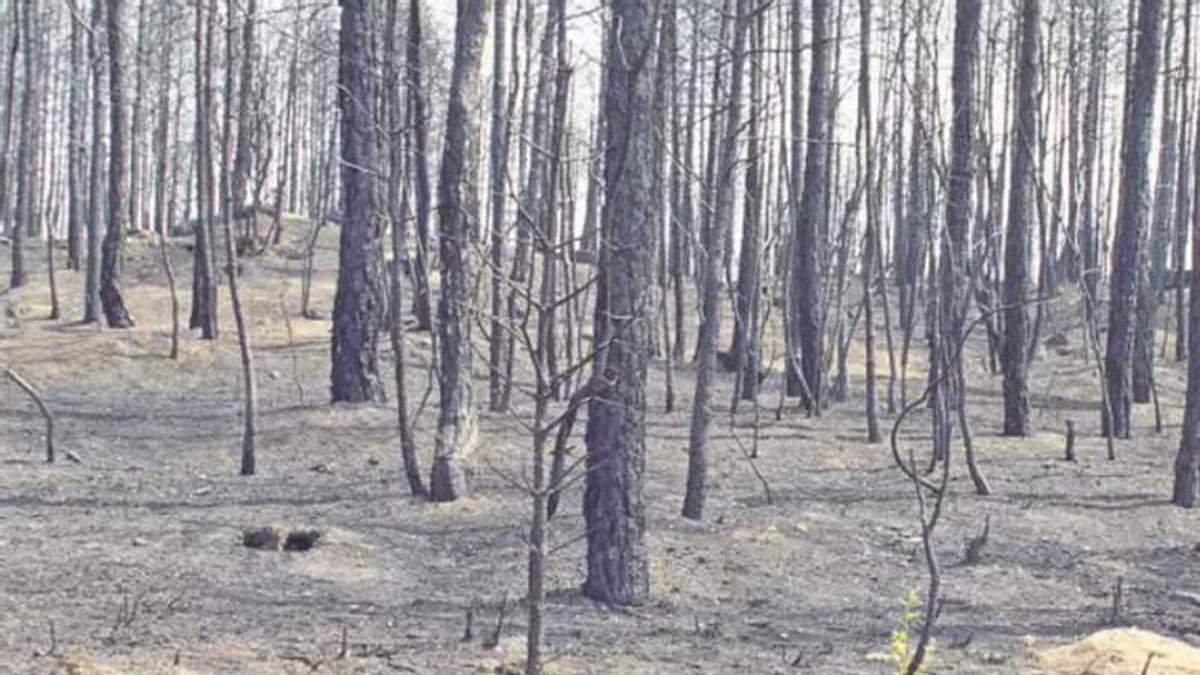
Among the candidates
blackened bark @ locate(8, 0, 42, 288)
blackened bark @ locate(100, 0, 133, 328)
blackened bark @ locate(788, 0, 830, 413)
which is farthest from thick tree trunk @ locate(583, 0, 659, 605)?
blackened bark @ locate(8, 0, 42, 288)

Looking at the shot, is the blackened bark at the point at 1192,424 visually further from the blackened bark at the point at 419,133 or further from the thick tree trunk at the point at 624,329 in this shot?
the blackened bark at the point at 419,133

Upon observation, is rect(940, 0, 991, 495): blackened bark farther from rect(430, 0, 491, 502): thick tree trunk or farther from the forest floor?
rect(430, 0, 491, 502): thick tree trunk

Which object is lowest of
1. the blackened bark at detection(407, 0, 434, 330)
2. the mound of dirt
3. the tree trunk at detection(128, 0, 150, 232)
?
the mound of dirt

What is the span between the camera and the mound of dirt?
6477 mm

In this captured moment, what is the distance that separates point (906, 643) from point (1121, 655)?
1269 millimetres

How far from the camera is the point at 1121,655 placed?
6.65 m

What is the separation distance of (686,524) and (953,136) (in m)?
5.56

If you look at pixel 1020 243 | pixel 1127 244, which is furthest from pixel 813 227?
pixel 1127 244

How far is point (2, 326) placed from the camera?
19.1m

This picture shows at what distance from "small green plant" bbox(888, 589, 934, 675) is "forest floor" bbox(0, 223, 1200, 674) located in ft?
0.51

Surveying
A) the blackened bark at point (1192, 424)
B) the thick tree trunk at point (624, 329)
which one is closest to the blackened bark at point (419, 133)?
the thick tree trunk at point (624, 329)

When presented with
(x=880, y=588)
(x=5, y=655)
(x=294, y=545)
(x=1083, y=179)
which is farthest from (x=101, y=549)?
(x=1083, y=179)

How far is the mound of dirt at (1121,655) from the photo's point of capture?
6477mm

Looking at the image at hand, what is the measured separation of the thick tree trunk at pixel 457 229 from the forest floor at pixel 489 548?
400 mm
